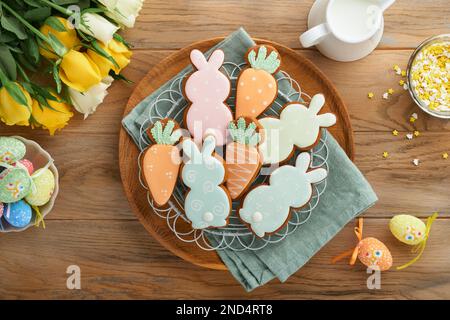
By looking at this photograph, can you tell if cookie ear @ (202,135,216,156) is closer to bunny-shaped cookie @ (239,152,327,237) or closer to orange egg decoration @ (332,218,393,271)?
bunny-shaped cookie @ (239,152,327,237)

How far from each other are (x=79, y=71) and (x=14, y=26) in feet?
0.40

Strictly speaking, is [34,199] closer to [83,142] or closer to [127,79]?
[83,142]

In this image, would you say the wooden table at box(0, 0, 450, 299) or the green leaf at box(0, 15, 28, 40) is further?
the wooden table at box(0, 0, 450, 299)

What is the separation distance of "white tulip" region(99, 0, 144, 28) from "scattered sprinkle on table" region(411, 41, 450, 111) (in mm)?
502

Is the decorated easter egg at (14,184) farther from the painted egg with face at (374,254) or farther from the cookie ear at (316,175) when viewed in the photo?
the painted egg with face at (374,254)

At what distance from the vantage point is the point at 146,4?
942mm

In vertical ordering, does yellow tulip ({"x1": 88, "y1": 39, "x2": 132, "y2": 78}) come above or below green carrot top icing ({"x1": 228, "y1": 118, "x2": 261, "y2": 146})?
above

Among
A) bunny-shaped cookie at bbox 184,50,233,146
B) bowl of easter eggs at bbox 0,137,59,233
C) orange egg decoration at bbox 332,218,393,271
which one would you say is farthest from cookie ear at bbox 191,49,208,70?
orange egg decoration at bbox 332,218,393,271

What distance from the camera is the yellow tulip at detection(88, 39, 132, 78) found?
0.86 m

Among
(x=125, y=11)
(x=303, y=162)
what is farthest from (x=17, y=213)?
(x=303, y=162)

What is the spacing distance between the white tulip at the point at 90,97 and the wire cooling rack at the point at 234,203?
9 cm

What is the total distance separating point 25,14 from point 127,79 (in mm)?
205

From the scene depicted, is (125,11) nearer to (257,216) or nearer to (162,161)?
(162,161)
